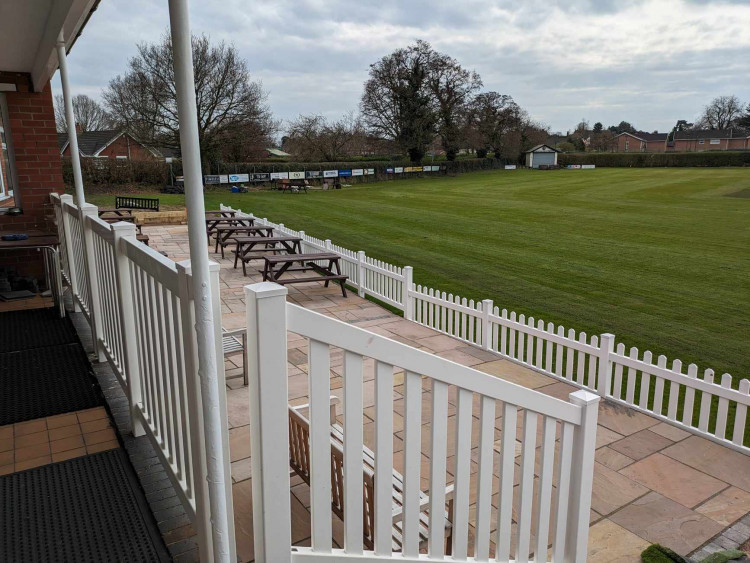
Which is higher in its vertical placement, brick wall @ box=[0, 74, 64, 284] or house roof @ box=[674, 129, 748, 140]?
house roof @ box=[674, 129, 748, 140]

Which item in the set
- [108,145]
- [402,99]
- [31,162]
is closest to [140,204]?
[31,162]

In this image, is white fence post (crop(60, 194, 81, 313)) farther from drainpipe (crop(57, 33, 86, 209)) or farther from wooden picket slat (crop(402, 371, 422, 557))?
wooden picket slat (crop(402, 371, 422, 557))

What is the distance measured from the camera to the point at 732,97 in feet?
260

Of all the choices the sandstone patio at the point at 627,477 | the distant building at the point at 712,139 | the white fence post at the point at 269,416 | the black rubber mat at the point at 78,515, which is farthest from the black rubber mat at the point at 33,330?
the distant building at the point at 712,139

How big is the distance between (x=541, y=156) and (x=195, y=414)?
2350 inches

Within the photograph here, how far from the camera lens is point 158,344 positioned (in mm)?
2365

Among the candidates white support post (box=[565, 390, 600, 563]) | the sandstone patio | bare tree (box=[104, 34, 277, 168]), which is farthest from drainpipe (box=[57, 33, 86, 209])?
bare tree (box=[104, 34, 277, 168])

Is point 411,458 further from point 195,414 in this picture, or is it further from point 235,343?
point 235,343

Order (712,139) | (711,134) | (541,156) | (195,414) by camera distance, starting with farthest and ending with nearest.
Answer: (711,134) → (712,139) → (541,156) → (195,414)

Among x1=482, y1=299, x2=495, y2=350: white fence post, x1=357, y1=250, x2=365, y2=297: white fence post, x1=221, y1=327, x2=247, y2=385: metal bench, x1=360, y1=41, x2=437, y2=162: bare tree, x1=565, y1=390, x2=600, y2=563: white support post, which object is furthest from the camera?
x1=360, y1=41, x2=437, y2=162: bare tree

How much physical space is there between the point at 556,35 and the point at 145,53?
28.3 metres

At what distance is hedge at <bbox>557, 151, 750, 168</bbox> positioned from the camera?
48688mm

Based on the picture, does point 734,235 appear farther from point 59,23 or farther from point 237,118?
point 237,118

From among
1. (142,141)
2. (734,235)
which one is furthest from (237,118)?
(734,235)
